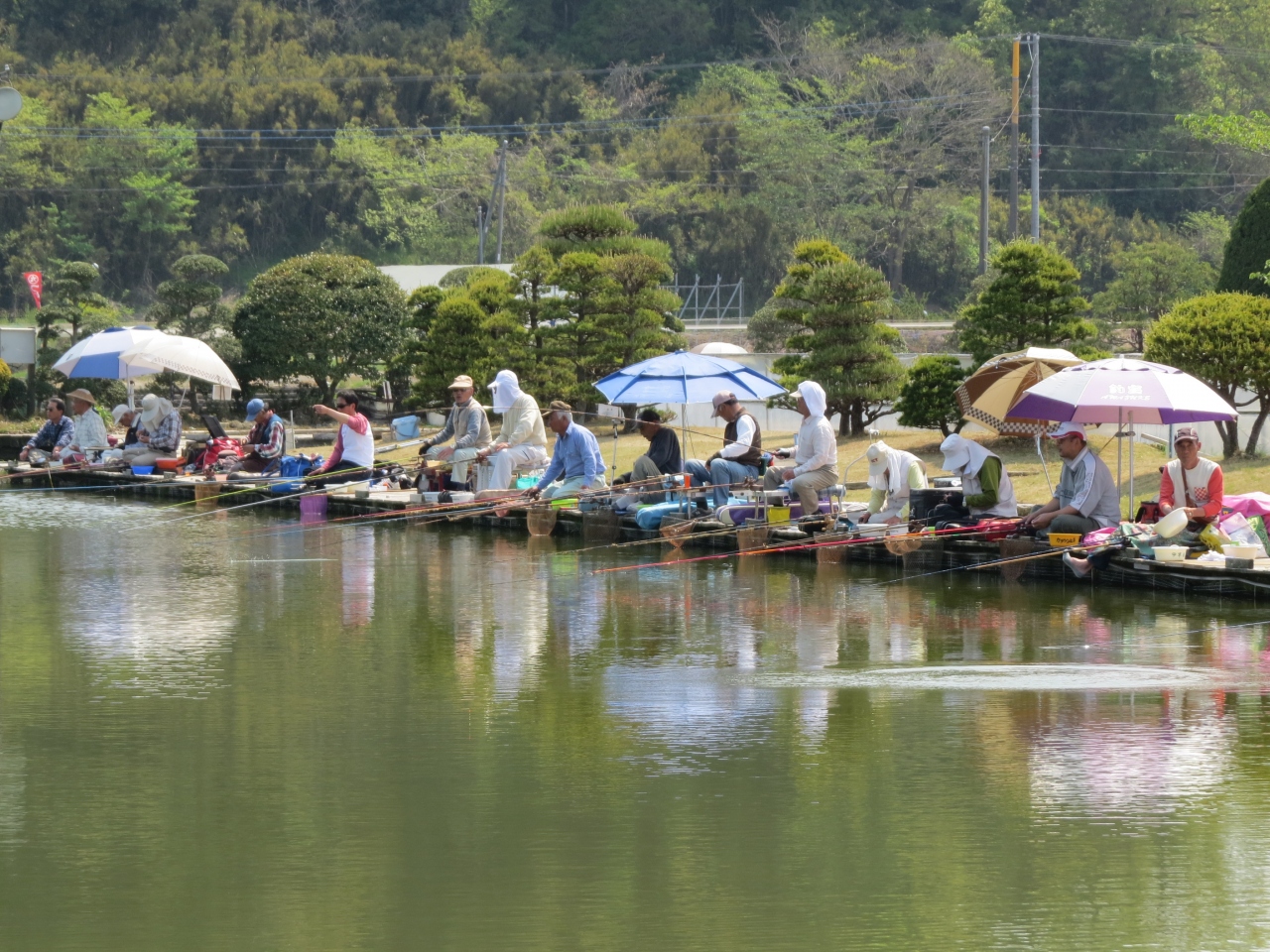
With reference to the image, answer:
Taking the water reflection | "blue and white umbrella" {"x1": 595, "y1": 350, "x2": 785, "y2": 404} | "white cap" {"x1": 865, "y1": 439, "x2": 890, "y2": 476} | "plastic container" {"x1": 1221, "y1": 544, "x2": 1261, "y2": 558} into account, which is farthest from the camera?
"blue and white umbrella" {"x1": 595, "y1": 350, "x2": 785, "y2": 404}

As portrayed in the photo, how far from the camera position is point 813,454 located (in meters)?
16.3

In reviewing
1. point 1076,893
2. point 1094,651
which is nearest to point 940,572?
point 1094,651

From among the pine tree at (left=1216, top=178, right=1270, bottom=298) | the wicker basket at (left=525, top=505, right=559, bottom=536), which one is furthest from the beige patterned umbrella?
the pine tree at (left=1216, top=178, right=1270, bottom=298)

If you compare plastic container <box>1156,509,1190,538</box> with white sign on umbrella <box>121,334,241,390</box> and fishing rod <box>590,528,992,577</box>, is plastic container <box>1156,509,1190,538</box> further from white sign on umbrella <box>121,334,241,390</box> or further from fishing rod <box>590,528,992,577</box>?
white sign on umbrella <box>121,334,241,390</box>

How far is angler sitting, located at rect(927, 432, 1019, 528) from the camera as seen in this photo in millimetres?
14969

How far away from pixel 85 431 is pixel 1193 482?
16326 millimetres

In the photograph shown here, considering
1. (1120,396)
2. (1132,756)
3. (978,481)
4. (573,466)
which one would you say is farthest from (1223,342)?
(1132,756)

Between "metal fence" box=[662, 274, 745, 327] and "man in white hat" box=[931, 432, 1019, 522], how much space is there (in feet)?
148

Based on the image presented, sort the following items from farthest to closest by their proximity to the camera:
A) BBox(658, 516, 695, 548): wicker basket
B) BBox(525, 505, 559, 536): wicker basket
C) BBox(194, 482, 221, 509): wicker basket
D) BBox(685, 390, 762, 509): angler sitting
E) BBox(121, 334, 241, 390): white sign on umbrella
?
BBox(121, 334, 241, 390): white sign on umbrella
BBox(194, 482, 221, 509): wicker basket
BBox(525, 505, 559, 536): wicker basket
BBox(685, 390, 762, 509): angler sitting
BBox(658, 516, 695, 548): wicker basket

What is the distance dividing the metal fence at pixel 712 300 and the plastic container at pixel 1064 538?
46116mm

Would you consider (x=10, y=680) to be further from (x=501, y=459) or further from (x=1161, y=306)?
(x=1161, y=306)

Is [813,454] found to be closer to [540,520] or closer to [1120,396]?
[1120,396]

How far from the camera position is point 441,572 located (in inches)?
621

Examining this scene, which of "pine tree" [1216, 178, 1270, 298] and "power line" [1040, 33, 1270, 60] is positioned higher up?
"power line" [1040, 33, 1270, 60]
